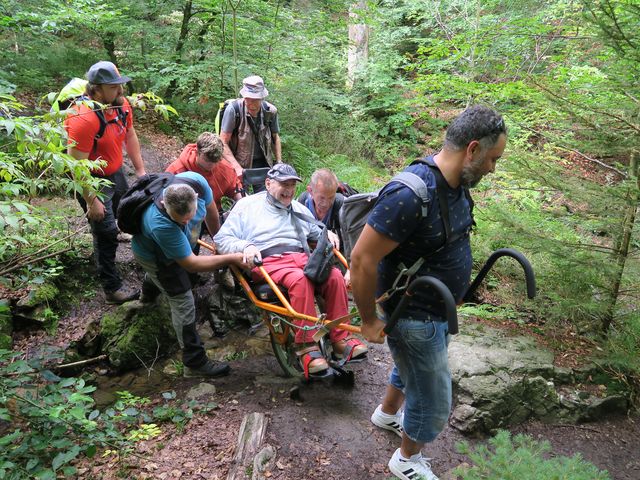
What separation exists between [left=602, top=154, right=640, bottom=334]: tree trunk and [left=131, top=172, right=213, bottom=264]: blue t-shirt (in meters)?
3.95

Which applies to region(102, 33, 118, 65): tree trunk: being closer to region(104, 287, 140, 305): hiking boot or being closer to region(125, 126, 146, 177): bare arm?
region(125, 126, 146, 177): bare arm

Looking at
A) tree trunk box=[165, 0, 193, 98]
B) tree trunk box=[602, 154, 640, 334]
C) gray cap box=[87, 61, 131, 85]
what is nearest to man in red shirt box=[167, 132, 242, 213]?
gray cap box=[87, 61, 131, 85]

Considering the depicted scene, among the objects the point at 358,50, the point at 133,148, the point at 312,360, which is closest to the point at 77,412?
the point at 312,360

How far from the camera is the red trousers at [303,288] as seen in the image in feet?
11.9

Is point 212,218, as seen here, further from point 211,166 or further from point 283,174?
point 283,174

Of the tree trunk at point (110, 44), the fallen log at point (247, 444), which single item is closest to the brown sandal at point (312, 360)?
the fallen log at point (247, 444)

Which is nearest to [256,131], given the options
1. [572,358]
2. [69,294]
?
[69,294]

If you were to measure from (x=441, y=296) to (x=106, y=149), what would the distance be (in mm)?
3847

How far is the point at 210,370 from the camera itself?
4223 mm

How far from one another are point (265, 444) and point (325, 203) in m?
2.40

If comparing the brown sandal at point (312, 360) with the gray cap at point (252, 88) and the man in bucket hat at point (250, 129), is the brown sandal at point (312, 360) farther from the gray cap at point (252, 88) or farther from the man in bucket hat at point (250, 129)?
the gray cap at point (252, 88)

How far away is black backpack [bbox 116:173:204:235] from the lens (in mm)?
3748

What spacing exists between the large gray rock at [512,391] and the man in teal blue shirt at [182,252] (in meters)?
2.26

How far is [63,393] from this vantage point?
116 inches
